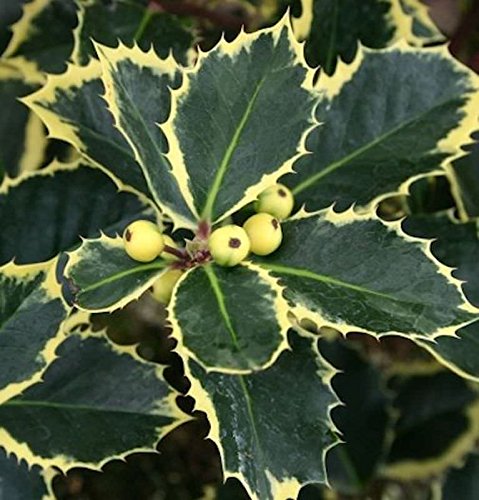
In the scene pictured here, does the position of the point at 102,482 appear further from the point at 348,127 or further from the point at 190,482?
the point at 348,127

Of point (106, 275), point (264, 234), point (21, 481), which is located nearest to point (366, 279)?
point (264, 234)

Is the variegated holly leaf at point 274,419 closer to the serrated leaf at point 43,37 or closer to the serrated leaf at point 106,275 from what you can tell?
the serrated leaf at point 106,275

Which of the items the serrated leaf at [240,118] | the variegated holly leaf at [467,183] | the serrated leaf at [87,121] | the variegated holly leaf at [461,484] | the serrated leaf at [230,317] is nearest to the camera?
the serrated leaf at [230,317]

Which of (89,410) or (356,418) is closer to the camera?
(89,410)

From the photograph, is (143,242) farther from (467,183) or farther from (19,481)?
(467,183)

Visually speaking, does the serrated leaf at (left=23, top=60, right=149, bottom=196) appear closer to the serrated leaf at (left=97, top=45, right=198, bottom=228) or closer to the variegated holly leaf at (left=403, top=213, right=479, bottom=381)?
the serrated leaf at (left=97, top=45, right=198, bottom=228)

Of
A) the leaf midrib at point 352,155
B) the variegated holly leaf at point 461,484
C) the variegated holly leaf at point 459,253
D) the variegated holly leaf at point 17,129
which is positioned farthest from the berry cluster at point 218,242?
the variegated holly leaf at point 461,484
